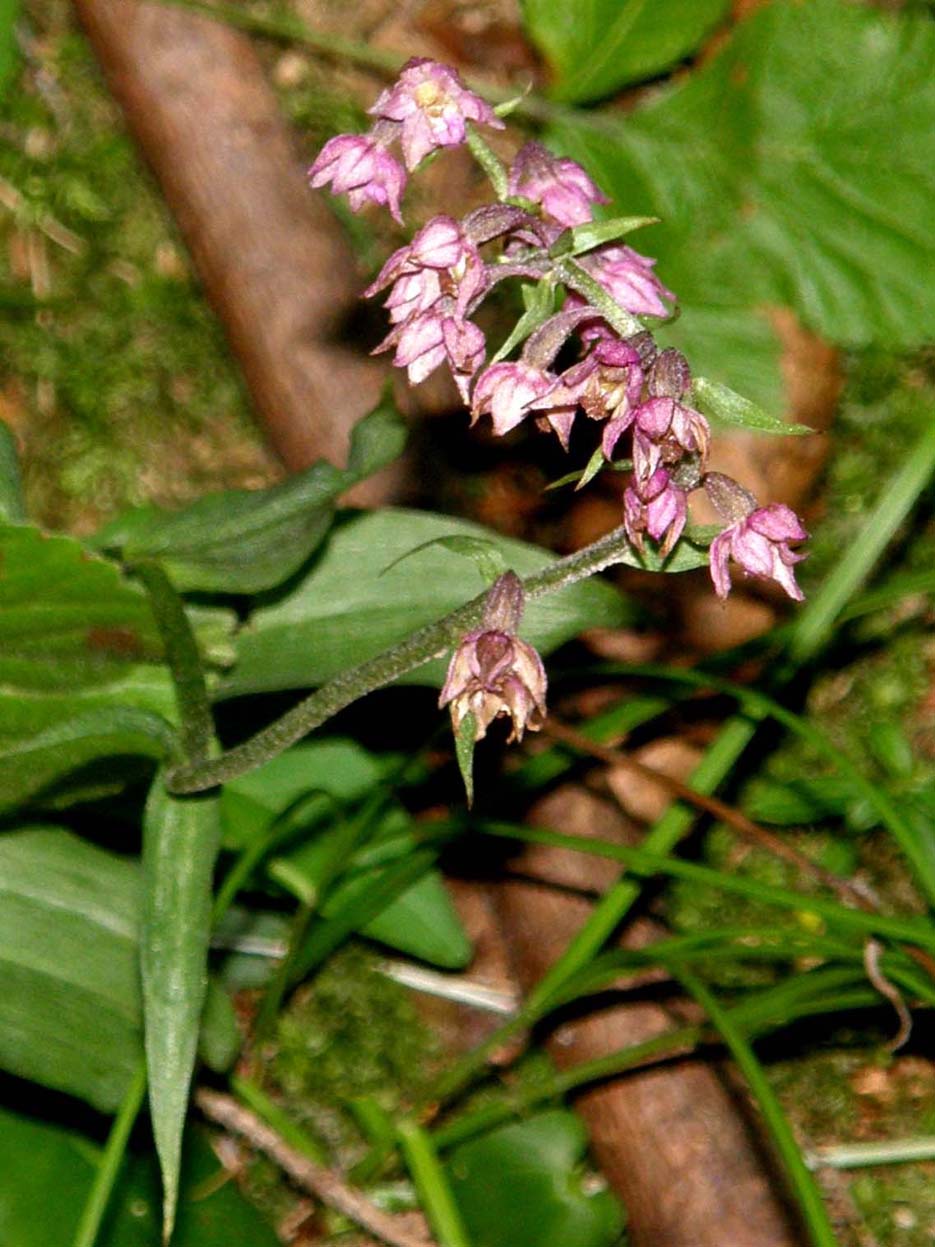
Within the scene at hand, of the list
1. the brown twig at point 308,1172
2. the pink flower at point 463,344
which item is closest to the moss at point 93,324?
the brown twig at point 308,1172

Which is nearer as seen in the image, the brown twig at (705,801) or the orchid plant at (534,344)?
the orchid plant at (534,344)

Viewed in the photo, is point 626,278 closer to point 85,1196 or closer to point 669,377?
point 669,377

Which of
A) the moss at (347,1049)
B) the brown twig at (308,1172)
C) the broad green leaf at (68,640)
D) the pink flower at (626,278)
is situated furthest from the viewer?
the moss at (347,1049)

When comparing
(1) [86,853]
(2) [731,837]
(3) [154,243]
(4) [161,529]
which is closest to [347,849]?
(1) [86,853]

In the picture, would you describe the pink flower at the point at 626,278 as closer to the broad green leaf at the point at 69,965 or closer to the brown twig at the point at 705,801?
the brown twig at the point at 705,801

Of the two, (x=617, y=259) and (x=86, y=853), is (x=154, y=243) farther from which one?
(x=617, y=259)

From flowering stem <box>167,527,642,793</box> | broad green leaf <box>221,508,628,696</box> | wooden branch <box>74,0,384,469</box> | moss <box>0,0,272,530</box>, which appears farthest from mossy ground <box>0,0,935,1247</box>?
flowering stem <box>167,527,642,793</box>

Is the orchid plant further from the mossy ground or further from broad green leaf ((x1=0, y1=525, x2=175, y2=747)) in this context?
the mossy ground
